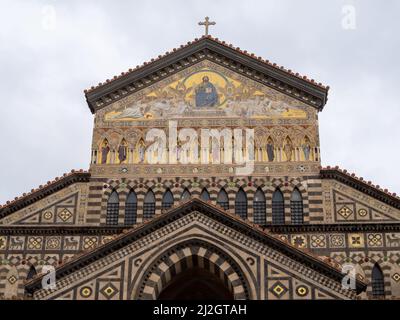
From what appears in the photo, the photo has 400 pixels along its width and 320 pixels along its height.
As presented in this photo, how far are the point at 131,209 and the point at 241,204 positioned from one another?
15.8ft

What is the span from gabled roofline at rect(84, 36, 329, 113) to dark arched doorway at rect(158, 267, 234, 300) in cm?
1038

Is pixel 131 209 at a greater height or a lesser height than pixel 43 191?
lesser

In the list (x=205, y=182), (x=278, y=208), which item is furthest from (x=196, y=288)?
(x=278, y=208)

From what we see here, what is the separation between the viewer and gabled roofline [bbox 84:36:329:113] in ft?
121

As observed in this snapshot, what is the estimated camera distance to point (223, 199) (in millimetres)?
35031

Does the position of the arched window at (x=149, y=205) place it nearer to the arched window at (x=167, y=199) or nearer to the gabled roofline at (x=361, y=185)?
the arched window at (x=167, y=199)

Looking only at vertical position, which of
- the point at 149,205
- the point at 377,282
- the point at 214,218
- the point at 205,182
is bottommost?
the point at 377,282

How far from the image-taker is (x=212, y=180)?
35.3m

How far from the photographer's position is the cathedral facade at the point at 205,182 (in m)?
33.1

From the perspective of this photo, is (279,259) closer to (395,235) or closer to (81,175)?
(395,235)

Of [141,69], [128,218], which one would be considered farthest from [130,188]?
[141,69]

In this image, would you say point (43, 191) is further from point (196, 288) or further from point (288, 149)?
point (288, 149)
